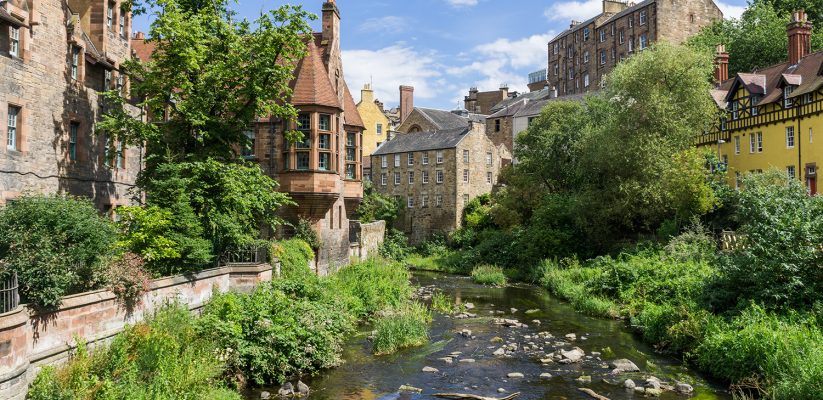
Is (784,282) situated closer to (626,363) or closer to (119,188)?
(626,363)

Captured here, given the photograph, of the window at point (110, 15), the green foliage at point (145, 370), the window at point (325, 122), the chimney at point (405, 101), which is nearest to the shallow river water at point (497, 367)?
the green foliage at point (145, 370)

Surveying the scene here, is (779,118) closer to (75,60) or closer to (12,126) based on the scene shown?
(75,60)

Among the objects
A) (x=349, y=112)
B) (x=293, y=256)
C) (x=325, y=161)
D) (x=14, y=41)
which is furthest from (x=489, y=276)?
(x=14, y=41)

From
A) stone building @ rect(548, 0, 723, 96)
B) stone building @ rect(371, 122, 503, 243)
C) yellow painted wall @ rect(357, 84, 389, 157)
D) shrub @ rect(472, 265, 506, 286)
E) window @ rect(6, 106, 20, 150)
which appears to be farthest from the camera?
yellow painted wall @ rect(357, 84, 389, 157)

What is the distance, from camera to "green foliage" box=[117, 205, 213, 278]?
58.3 ft

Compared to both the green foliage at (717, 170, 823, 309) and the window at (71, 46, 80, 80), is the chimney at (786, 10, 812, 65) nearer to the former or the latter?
the green foliage at (717, 170, 823, 309)

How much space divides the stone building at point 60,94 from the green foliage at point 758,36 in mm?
46308

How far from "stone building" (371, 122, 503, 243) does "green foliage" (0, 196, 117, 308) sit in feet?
145

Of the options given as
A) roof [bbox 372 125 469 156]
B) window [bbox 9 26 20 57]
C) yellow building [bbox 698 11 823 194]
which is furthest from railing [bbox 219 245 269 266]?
roof [bbox 372 125 469 156]

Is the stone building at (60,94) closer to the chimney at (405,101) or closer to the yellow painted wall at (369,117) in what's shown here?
the yellow painted wall at (369,117)

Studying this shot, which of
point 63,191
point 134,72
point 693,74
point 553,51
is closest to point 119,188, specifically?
point 63,191

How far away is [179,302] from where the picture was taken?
17.4 m

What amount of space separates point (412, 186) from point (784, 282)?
44994mm

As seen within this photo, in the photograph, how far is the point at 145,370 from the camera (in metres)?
13.4
